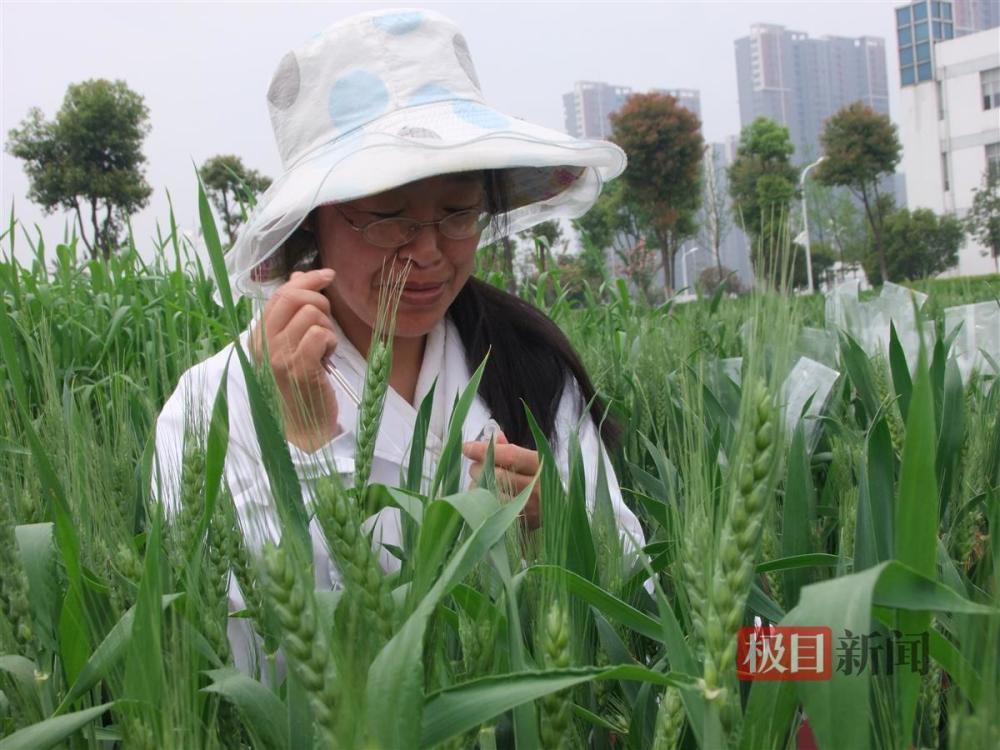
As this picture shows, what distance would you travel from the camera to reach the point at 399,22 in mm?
1427

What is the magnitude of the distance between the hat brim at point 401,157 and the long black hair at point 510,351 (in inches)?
5.9

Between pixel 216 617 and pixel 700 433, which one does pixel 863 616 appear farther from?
pixel 216 617

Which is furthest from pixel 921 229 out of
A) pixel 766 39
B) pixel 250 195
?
pixel 766 39

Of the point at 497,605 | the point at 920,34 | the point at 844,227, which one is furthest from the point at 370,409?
the point at 920,34

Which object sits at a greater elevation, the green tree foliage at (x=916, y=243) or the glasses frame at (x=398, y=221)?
the green tree foliage at (x=916, y=243)

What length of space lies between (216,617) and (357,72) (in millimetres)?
1011

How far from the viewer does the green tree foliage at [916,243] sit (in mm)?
23875

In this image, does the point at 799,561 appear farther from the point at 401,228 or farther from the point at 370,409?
the point at 401,228

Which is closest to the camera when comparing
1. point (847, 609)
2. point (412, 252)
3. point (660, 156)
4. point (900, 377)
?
point (847, 609)

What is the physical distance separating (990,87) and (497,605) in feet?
124

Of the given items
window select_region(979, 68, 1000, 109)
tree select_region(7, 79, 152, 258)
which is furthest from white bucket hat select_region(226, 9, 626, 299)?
window select_region(979, 68, 1000, 109)

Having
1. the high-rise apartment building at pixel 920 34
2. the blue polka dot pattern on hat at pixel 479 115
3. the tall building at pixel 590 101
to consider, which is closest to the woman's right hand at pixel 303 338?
the blue polka dot pattern on hat at pixel 479 115

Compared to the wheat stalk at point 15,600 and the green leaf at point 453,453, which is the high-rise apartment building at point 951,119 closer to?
the green leaf at point 453,453

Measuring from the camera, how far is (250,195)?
2275 millimetres
